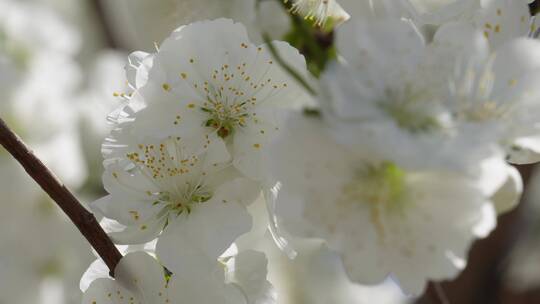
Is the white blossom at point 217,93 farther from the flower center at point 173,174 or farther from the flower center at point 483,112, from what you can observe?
the flower center at point 483,112

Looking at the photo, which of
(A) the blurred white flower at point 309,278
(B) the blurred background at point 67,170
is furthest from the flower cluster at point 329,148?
(A) the blurred white flower at point 309,278

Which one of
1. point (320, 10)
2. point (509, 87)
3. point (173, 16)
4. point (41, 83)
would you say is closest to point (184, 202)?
point (320, 10)

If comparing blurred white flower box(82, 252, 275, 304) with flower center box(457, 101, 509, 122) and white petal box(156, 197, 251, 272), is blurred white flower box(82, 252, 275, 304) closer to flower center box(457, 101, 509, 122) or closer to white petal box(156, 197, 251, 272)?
white petal box(156, 197, 251, 272)

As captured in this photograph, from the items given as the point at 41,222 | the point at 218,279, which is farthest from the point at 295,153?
the point at 41,222

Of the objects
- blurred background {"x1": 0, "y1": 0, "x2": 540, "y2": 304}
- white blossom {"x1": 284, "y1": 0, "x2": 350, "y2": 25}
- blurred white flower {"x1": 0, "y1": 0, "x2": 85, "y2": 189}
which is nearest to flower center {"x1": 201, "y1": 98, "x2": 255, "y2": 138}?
white blossom {"x1": 284, "y1": 0, "x2": 350, "y2": 25}

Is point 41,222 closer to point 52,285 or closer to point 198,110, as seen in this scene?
point 52,285
